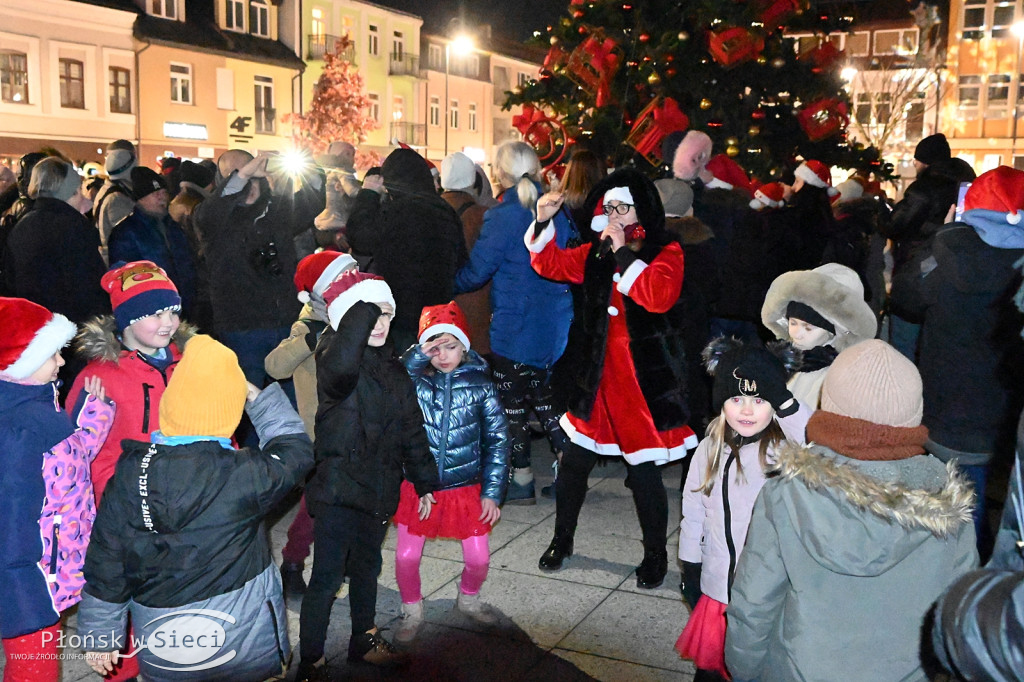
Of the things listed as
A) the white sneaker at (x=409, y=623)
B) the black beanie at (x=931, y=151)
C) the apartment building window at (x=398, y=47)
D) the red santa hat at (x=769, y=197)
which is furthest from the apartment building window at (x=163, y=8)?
the white sneaker at (x=409, y=623)

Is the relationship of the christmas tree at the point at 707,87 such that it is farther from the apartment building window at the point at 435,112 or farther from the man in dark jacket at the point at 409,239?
the apartment building window at the point at 435,112

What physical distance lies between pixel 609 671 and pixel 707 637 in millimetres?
719

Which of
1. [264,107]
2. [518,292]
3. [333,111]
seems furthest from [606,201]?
[264,107]

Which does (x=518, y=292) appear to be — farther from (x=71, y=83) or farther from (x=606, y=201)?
(x=71, y=83)

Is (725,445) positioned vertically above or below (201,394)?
below

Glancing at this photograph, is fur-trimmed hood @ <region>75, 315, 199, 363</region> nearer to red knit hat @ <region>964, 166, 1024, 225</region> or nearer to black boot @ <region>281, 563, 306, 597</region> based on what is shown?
black boot @ <region>281, 563, 306, 597</region>

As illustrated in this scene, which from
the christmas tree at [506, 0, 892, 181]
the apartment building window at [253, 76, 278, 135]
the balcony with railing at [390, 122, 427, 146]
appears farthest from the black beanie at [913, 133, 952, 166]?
the balcony with railing at [390, 122, 427, 146]

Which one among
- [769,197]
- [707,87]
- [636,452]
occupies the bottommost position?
[636,452]

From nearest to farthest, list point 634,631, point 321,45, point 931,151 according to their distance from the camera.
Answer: point 634,631 → point 931,151 → point 321,45

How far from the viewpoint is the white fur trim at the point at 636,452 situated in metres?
5.03

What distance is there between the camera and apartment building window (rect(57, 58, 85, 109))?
31.9m

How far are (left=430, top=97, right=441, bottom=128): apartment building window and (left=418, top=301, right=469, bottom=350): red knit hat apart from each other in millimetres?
51004

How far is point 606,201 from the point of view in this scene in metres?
5.09

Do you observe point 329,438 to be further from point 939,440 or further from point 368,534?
point 939,440
